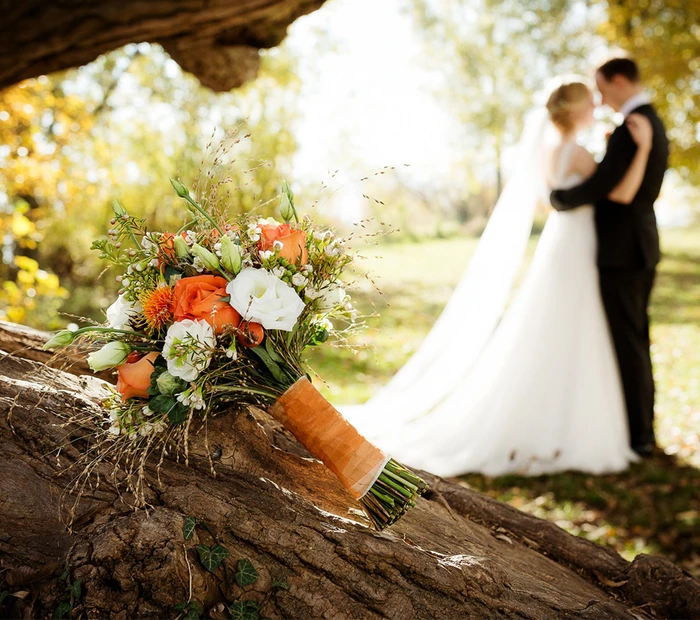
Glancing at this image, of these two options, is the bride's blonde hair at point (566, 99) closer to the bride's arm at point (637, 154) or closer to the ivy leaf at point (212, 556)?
the bride's arm at point (637, 154)

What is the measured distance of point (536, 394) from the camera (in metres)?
5.31

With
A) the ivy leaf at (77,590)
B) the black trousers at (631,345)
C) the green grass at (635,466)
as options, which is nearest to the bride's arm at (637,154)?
the black trousers at (631,345)

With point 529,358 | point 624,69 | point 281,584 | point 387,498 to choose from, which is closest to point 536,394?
point 529,358

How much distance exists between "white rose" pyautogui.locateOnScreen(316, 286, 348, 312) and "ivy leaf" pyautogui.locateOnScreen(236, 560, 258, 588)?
76 centimetres

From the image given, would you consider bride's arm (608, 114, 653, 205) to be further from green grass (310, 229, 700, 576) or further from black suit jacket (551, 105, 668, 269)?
green grass (310, 229, 700, 576)

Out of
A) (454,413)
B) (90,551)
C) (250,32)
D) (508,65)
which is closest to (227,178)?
(90,551)

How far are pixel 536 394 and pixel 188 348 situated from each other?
4.15 meters

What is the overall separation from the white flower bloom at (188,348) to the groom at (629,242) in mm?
4431

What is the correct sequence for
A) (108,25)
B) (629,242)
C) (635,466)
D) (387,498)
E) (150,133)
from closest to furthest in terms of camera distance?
(387,498) → (108,25) → (635,466) → (629,242) → (150,133)

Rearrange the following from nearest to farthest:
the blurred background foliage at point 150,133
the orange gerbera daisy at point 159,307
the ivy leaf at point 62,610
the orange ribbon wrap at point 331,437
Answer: the ivy leaf at point 62,610, the orange gerbera daisy at point 159,307, the orange ribbon wrap at point 331,437, the blurred background foliage at point 150,133

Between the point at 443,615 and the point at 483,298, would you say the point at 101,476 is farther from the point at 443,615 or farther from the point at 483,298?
the point at 483,298

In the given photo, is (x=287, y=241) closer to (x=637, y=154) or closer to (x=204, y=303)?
(x=204, y=303)

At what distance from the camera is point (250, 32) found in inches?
193

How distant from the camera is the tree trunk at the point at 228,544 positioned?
1.66 meters
